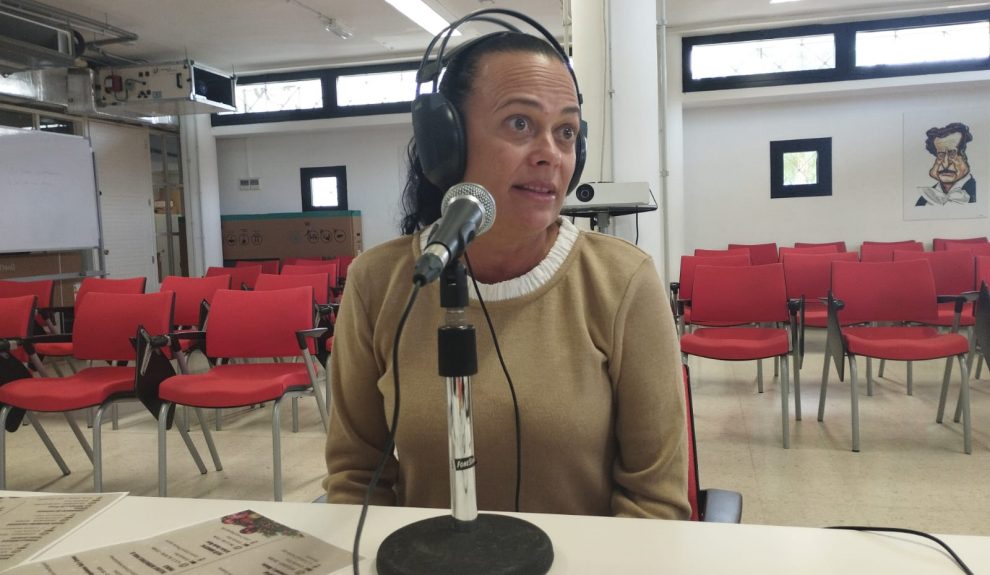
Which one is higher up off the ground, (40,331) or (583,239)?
(583,239)

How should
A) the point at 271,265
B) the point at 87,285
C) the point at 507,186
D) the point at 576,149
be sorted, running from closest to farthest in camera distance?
1. the point at 507,186
2. the point at 576,149
3. the point at 87,285
4. the point at 271,265

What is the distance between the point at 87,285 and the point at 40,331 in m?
0.45

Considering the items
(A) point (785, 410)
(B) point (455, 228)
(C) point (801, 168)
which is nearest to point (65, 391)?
(B) point (455, 228)

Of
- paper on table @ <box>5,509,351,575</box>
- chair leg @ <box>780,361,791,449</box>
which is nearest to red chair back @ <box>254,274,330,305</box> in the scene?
chair leg @ <box>780,361,791,449</box>

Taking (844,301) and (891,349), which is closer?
(891,349)

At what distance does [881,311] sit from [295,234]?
7.49 metres

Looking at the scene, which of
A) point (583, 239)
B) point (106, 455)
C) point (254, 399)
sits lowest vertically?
point (106, 455)

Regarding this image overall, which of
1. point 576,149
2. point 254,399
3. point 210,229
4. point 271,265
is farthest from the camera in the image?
point 210,229

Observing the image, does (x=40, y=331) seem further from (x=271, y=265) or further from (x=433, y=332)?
(x=433, y=332)

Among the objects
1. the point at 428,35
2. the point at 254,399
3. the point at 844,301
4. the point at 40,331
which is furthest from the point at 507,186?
the point at 428,35

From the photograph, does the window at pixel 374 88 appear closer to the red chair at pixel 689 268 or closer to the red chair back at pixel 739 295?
the red chair at pixel 689 268

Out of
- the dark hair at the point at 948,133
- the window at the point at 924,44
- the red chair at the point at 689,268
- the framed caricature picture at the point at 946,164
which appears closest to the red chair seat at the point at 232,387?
the red chair at the point at 689,268

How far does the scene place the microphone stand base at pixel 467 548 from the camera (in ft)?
2.26

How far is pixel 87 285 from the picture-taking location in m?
4.28
